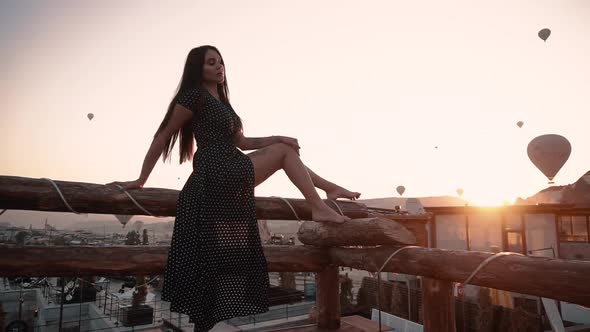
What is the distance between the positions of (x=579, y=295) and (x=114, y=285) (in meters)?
47.3

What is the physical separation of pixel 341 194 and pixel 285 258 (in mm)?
855

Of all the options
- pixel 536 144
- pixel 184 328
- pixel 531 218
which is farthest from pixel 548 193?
pixel 184 328

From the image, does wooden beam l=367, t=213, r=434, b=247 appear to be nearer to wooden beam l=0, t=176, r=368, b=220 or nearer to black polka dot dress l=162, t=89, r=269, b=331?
black polka dot dress l=162, t=89, r=269, b=331

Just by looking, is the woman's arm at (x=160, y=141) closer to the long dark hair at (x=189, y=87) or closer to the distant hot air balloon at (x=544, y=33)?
the long dark hair at (x=189, y=87)

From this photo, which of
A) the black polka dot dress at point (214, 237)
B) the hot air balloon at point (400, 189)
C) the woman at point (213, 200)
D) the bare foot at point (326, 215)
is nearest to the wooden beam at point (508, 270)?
the bare foot at point (326, 215)

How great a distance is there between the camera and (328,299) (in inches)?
149

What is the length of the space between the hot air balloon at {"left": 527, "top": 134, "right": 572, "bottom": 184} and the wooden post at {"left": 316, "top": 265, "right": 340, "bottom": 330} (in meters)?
30.6

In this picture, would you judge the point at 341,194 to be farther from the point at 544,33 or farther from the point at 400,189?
the point at 400,189

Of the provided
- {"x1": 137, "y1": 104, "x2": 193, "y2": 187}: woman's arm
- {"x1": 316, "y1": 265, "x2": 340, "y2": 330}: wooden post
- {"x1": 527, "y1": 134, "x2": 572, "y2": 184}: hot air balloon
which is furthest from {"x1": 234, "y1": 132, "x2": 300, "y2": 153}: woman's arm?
{"x1": 527, "y1": 134, "x2": 572, "y2": 184}: hot air balloon

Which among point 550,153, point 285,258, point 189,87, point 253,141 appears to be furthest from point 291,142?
point 550,153

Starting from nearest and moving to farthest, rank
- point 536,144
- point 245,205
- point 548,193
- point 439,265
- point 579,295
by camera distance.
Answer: point 579,295, point 439,265, point 245,205, point 536,144, point 548,193

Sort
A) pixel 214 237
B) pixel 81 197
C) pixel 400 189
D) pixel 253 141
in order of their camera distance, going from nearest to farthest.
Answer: pixel 214 237 < pixel 81 197 < pixel 253 141 < pixel 400 189

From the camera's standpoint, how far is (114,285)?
136 feet

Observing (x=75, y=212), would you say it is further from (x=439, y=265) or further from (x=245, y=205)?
(x=439, y=265)
